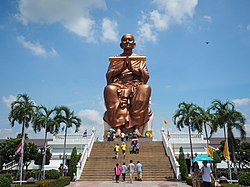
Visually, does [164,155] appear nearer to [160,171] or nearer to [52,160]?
[160,171]

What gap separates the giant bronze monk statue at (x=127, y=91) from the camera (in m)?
28.6

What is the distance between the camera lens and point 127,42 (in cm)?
3131

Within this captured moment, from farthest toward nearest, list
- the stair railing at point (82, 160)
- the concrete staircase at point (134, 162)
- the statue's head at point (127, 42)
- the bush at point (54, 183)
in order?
the statue's head at point (127, 42) < the stair railing at point (82, 160) < the concrete staircase at point (134, 162) < the bush at point (54, 183)

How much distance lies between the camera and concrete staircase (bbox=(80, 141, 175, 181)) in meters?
18.1

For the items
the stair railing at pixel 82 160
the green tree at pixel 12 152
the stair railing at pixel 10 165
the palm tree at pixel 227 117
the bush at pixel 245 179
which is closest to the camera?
the bush at pixel 245 179

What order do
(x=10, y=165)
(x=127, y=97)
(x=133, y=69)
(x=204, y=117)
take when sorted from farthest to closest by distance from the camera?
(x=10, y=165), (x=133, y=69), (x=127, y=97), (x=204, y=117)

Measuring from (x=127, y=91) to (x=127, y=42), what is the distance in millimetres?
6238

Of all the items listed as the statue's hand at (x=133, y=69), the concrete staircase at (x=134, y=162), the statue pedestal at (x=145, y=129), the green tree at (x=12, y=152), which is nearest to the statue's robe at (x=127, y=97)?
the statue's hand at (x=133, y=69)

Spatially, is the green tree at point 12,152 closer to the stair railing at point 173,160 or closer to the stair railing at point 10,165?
the stair railing at point 10,165

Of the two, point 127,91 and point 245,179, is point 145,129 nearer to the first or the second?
point 127,91

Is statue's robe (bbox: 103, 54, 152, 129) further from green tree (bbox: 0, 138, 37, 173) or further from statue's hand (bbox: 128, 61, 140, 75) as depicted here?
green tree (bbox: 0, 138, 37, 173)

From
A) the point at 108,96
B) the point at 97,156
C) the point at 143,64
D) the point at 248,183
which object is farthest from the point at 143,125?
the point at 248,183

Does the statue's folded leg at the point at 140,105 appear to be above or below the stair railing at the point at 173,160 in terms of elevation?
above

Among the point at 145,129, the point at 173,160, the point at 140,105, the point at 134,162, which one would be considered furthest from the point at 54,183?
the point at 145,129
